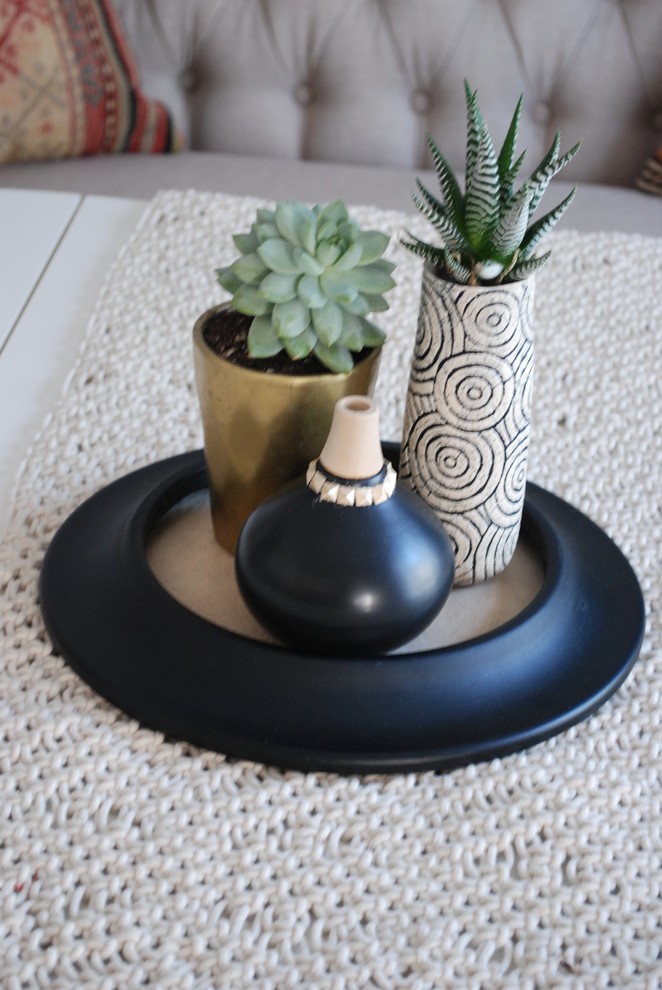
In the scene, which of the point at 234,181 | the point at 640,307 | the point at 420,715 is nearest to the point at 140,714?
the point at 420,715

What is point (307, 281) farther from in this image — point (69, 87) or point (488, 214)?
point (69, 87)

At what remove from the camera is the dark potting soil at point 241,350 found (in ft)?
1.92

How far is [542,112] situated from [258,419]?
104cm

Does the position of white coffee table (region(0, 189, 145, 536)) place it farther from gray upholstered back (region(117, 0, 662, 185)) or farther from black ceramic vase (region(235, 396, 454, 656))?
gray upholstered back (region(117, 0, 662, 185))

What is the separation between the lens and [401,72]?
142cm

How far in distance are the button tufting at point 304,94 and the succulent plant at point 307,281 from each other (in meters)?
0.97

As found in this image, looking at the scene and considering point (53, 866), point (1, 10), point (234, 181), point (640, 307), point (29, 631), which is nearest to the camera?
point (53, 866)

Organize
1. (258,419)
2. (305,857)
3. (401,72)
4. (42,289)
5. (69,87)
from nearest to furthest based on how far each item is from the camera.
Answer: (305,857)
(258,419)
(42,289)
(69,87)
(401,72)

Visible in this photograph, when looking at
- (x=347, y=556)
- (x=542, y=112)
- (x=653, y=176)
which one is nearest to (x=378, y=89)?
(x=542, y=112)

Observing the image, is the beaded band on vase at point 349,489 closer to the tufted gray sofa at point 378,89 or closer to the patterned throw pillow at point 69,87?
the tufted gray sofa at point 378,89

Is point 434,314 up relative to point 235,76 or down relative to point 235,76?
up

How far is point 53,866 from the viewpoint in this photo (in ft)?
1.57

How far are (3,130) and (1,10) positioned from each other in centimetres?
14

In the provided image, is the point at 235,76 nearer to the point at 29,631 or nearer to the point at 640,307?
the point at 640,307
